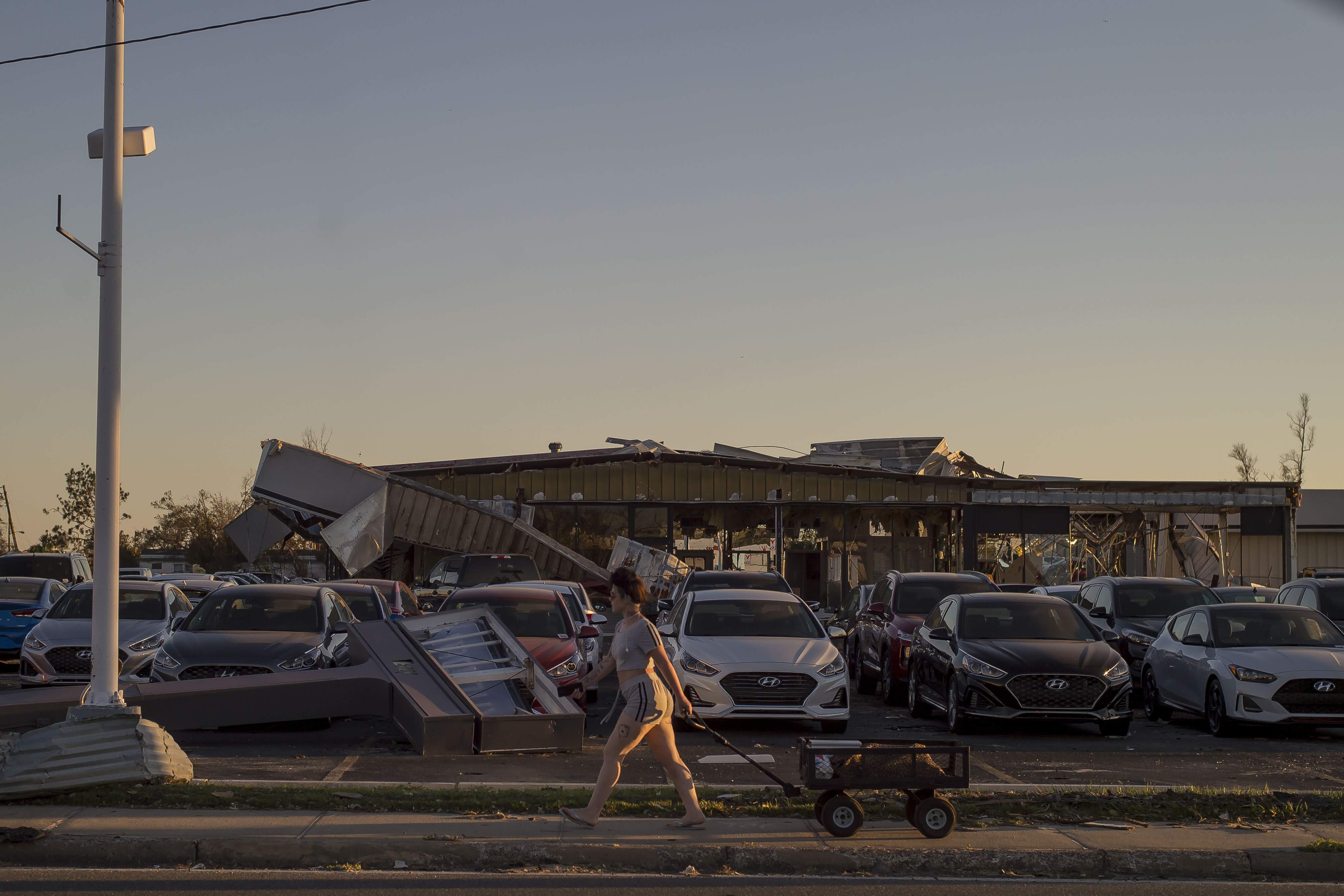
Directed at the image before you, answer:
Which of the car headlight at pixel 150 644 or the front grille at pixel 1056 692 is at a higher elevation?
the car headlight at pixel 150 644

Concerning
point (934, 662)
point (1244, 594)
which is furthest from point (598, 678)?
point (1244, 594)

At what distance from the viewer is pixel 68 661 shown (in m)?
17.5

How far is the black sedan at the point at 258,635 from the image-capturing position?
14.2 metres

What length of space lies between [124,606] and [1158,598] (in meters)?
15.7

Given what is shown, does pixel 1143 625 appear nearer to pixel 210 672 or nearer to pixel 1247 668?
pixel 1247 668

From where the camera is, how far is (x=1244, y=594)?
2117 cm

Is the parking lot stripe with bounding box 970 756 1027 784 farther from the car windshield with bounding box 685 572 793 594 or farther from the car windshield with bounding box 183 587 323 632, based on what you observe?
the car windshield with bounding box 183 587 323 632

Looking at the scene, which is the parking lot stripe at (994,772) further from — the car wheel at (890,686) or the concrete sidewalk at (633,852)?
the car wheel at (890,686)

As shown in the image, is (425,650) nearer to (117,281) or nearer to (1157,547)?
(117,281)

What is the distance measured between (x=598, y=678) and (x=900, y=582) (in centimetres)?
1177

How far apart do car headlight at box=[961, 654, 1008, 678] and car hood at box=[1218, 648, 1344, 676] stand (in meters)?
2.82

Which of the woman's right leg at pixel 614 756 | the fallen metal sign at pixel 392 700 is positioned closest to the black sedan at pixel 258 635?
the fallen metal sign at pixel 392 700

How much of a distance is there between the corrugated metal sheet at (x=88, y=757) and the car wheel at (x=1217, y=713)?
11.0 metres

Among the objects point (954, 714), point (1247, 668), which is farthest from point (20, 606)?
point (1247, 668)
